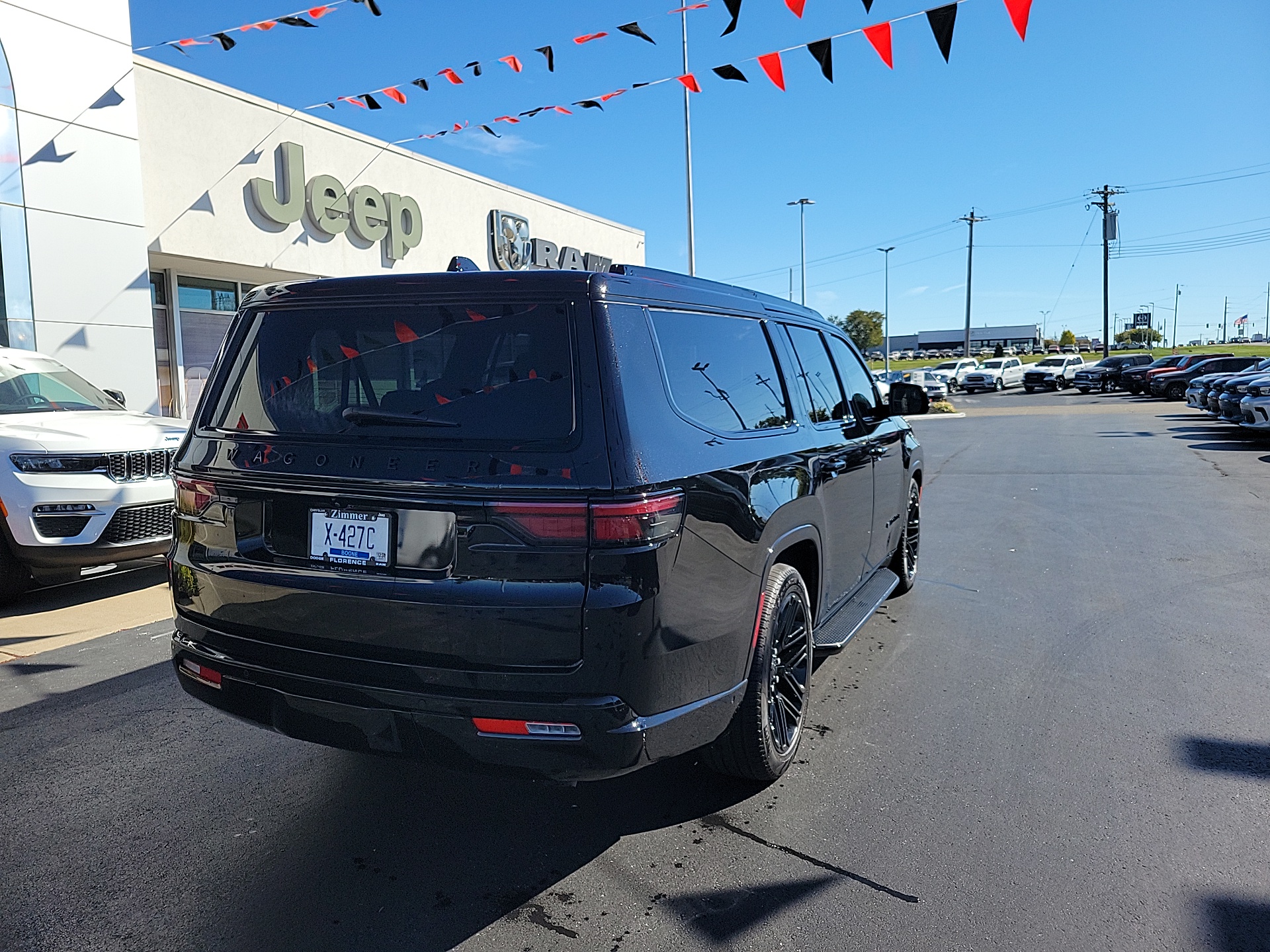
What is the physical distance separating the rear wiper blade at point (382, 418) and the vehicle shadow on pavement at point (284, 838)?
3.55 ft

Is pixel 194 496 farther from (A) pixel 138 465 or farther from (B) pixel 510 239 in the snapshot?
(B) pixel 510 239

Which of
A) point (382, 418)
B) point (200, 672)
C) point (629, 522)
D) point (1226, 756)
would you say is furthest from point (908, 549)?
point (200, 672)

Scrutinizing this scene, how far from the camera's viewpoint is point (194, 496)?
3018mm

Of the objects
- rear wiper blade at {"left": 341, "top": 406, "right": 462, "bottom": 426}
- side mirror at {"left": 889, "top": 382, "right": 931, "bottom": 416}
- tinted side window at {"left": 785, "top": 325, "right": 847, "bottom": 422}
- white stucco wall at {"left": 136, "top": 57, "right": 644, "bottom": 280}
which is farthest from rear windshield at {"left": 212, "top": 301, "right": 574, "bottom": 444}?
white stucco wall at {"left": 136, "top": 57, "right": 644, "bottom": 280}

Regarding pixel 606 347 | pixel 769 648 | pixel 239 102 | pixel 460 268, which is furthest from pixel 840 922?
pixel 239 102

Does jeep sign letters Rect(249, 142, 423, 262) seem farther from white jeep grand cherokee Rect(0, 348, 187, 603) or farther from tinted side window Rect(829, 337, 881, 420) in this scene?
tinted side window Rect(829, 337, 881, 420)

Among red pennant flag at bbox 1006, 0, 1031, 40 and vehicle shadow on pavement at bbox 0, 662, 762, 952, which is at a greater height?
red pennant flag at bbox 1006, 0, 1031, 40

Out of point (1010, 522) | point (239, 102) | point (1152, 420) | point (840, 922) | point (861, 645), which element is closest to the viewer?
point (840, 922)

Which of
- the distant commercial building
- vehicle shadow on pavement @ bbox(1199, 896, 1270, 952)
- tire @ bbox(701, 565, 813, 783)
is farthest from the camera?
the distant commercial building

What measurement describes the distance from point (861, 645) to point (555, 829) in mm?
2597

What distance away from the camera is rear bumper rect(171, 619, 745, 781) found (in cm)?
246

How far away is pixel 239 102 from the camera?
13.2m

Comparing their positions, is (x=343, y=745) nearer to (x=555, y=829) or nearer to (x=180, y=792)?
(x=555, y=829)

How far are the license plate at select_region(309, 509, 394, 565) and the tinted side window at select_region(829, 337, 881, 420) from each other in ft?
9.45
